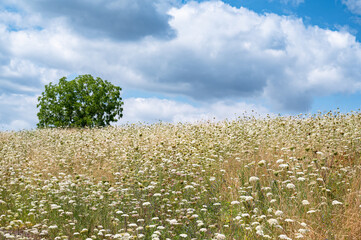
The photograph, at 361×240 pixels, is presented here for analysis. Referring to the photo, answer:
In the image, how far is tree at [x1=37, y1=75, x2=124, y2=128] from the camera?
31203mm

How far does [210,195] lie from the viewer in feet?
26.0

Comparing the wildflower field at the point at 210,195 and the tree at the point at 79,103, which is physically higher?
the tree at the point at 79,103

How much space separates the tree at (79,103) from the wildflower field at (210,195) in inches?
773

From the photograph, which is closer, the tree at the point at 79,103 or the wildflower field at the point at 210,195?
the wildflower field at the point at 210,195

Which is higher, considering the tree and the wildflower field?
the tree

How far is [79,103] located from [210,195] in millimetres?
25781

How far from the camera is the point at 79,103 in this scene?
3131 centimetres

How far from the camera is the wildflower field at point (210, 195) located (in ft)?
18.8

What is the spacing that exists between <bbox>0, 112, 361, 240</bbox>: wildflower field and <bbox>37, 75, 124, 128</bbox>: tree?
773 inches

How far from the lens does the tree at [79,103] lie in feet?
102

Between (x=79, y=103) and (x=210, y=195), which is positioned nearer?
(x=210, y=195)

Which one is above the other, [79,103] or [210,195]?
[79,103]

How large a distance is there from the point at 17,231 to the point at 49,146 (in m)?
8.67

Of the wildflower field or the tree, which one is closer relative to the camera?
the wildflower field
